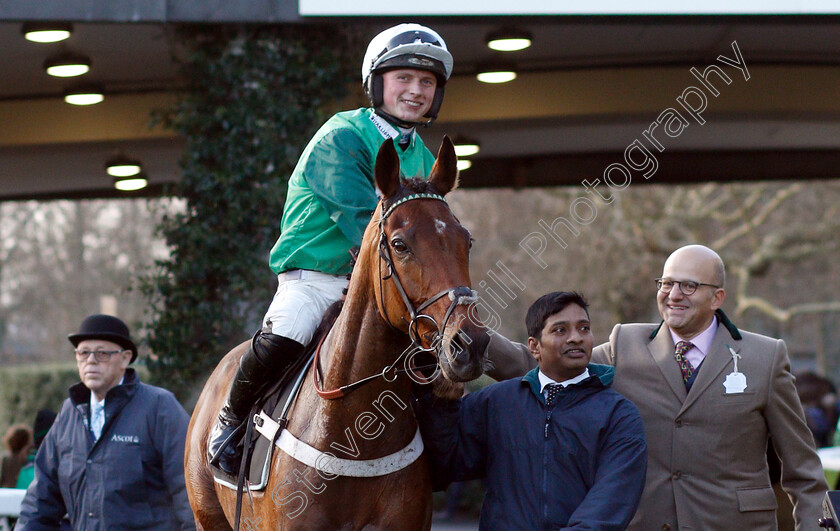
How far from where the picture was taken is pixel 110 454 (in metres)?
5.29

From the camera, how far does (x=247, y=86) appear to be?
762 cm

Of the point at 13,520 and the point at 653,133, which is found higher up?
the point at 653,133

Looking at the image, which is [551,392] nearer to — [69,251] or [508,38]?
[508,38]

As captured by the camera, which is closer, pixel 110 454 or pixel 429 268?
pixel 429 268

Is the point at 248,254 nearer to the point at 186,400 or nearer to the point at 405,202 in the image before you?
the point at 186,400

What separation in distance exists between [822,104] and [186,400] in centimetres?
722

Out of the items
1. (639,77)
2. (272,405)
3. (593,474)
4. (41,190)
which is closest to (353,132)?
(272,405)

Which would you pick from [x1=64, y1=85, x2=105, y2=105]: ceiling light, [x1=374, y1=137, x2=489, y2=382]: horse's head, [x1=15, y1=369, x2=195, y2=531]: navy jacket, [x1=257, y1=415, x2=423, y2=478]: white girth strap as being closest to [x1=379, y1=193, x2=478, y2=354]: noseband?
[x1=374, y1=137, x2=489, y2=382]: horse's head

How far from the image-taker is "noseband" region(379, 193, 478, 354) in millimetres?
2961

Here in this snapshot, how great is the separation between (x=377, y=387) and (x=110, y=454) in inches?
95.0

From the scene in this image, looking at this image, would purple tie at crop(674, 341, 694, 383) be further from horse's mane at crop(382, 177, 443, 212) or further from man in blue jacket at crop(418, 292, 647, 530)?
horse's mane at crop(382, 177, 443, 212)

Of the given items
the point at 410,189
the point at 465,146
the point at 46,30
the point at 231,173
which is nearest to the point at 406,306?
the point at 410,189

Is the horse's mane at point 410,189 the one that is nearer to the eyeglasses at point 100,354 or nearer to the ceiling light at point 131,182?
the eyeglasses at point 100,354

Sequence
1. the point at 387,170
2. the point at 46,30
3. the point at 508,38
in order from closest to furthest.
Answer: the point at 387,170 → the point at 46,30 → the point at 508,38
